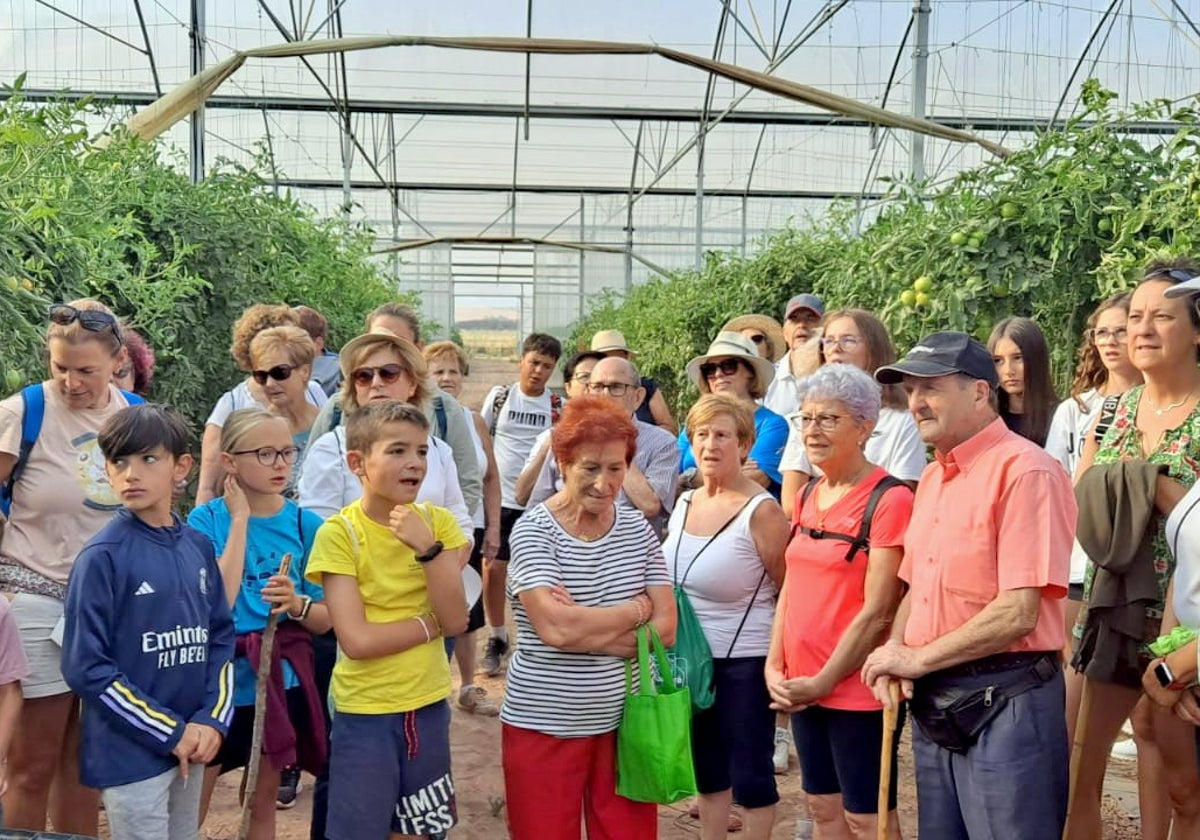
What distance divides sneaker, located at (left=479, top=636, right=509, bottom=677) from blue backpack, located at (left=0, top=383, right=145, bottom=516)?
331 centimetres

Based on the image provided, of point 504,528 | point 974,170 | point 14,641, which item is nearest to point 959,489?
point 14,641

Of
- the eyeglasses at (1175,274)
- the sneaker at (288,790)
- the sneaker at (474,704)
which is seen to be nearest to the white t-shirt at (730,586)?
the eyeglasses at (1175,274)

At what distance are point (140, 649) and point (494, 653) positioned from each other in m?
3.58

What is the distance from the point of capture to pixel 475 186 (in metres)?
23.7

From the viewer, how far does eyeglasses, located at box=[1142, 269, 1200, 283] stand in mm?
2973

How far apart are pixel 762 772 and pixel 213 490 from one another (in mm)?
1954

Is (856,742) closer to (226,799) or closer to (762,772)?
(762,772)

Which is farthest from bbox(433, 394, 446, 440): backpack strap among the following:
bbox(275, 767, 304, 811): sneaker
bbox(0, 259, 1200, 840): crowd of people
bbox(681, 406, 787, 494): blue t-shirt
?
bbox(275, 767, 304, 811): sneaker

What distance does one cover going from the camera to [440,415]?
3941mm

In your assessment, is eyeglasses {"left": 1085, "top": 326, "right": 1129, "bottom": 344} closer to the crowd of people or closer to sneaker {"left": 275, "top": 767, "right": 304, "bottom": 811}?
the crowd of people

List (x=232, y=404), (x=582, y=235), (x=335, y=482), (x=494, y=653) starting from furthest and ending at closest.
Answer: (x=582, y=235), (x=494, y=653), (x=232, y=404), (x=335, y=482)

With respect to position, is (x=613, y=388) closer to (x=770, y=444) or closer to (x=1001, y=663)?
(x=770, y=444)

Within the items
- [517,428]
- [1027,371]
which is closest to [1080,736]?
[1027,371]

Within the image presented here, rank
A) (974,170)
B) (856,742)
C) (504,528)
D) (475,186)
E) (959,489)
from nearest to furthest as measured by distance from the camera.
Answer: (959,489) → (856,742) → (974,170) → (504,528) → (475,186)
